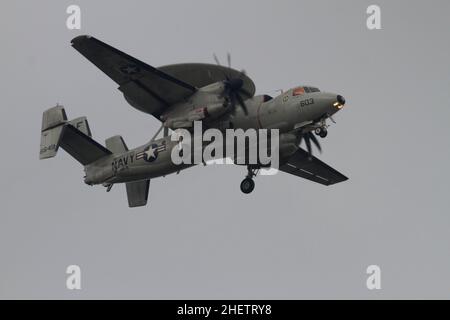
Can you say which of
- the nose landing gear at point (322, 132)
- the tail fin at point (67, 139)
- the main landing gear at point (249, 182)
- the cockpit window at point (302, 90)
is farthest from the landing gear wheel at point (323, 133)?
the tail fin at point (67, 139)

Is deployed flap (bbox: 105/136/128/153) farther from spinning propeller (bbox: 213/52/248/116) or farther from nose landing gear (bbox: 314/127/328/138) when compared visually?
nose landing gear (bbox: 314/127/328/138)

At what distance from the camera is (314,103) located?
141ft

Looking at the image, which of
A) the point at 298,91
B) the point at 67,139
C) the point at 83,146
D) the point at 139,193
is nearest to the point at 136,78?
the point at 83,146

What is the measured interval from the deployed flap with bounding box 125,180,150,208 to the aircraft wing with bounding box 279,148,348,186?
8025mm

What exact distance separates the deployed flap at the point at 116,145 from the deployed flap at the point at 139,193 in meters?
2.24

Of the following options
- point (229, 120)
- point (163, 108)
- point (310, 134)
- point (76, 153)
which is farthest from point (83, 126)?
point (310, 134)

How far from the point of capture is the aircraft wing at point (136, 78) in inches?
1743

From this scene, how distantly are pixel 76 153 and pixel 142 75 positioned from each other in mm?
6426

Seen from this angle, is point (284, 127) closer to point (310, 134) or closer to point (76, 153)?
point (310, 134)

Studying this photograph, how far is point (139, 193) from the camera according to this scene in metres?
50.3

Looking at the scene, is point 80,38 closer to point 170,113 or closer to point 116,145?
point 170,113

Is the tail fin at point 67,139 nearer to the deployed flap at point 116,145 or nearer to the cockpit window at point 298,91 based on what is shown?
the deployed flap at point 116,145

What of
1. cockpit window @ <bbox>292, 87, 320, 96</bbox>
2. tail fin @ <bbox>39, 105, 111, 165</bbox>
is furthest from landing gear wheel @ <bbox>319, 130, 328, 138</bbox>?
tail fin @ <bbox>39, 105, 111, 165</bbox>

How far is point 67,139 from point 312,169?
14246 mm
